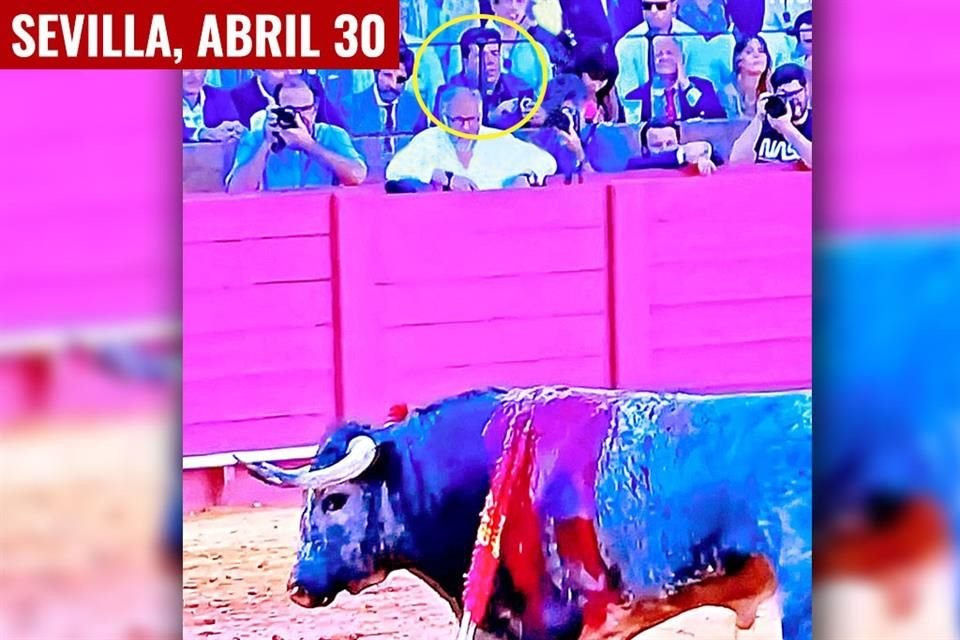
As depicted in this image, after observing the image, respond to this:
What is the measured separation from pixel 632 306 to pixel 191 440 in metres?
0.91

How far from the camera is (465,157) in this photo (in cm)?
275

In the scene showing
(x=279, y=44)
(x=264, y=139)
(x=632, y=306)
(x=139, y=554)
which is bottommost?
(x=139, y=554)

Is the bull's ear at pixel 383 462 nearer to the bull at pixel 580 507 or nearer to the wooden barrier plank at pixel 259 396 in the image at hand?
the bull at pixel 580 507

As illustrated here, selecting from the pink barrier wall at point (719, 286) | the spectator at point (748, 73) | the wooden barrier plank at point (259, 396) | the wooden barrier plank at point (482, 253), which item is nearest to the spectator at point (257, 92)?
the wooden barrier plank at point (482, 253)

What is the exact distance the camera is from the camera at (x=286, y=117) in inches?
107

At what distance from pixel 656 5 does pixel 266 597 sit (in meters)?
Answer: 1.40

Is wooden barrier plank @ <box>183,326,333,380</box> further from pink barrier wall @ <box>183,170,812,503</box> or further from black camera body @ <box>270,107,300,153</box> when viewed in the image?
black camera body @ <box>270,107,300,153</box>

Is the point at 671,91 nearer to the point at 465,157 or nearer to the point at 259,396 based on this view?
the point at 465,157

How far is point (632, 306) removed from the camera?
2.79 meters

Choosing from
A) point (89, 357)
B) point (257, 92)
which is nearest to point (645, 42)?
point (257, 92)

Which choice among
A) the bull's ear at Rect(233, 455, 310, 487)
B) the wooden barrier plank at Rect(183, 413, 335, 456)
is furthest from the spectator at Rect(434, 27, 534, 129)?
the bull's ear at Rect(233, 455, 310, 487)

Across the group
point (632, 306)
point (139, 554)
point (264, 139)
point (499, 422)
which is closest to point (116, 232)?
point (264, 139)

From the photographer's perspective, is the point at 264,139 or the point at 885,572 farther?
the point at 885,572

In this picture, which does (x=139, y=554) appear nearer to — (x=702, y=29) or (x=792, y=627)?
(x=792, y=627)
